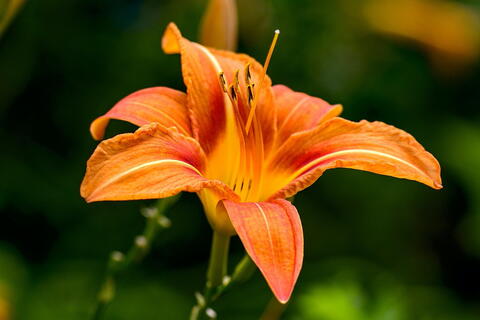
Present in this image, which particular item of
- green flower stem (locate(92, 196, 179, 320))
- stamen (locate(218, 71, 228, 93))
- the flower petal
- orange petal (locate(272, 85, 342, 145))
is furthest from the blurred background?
stamen (locate(218, 71, 228, 93))

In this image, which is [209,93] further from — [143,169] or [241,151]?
[143,169]

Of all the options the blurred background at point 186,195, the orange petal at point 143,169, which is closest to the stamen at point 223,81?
the orange petal at point 143,169

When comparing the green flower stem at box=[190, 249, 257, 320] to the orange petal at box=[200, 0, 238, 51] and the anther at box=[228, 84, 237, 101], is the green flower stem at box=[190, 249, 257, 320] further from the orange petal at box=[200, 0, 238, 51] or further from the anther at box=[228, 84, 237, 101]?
the orange petal at box=[200, 0, 238, 51]

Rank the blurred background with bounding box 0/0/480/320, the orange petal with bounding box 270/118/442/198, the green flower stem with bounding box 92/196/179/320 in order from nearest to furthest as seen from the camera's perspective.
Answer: the orange petal with bounding box 270/118/442/198 < the green flower stem with bounding box 92/196/179/320 < the blurred background with bounding box 0/0/480/320

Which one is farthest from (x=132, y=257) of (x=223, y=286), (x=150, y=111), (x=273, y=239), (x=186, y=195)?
(x=186, y=195)

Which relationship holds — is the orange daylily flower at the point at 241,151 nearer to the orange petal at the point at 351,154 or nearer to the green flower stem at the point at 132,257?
the orange petal at the point at 351,154

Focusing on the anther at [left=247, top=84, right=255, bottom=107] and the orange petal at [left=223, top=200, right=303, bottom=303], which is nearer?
the orange petal at [left=223, top=200, right=303, bottom=303]
